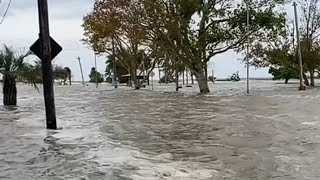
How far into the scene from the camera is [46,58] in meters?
11.3

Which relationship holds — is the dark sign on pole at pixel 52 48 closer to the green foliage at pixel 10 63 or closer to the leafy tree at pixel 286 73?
the green foliage at pixel 10 63

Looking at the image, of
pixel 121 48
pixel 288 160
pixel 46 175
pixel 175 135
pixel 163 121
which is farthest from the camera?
pixel 121 48

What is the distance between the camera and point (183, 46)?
31359 millimetres

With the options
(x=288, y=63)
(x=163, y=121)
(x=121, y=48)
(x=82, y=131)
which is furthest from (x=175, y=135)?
(x=121, y=48)

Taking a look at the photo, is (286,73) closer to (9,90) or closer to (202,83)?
(202,83)

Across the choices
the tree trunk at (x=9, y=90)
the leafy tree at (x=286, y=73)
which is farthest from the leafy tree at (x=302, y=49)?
the tree trunk at (x=9, y=90)

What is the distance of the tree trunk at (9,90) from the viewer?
20172 mm

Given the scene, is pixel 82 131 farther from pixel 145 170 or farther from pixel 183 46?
pixel 183 46

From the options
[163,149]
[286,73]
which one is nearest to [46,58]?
[163,149]

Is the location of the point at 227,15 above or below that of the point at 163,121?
above

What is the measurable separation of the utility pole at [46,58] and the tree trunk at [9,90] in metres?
9.33

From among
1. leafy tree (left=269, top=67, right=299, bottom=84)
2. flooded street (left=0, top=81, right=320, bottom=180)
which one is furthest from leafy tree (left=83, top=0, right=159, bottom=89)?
flooded street (left=0, top=81, right=320, bottom=180)

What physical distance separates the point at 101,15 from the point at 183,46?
7637mm

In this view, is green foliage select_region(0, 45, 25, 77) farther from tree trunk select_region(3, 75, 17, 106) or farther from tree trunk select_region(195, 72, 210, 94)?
tree trunk select_region(195, 72, 210, 94)
